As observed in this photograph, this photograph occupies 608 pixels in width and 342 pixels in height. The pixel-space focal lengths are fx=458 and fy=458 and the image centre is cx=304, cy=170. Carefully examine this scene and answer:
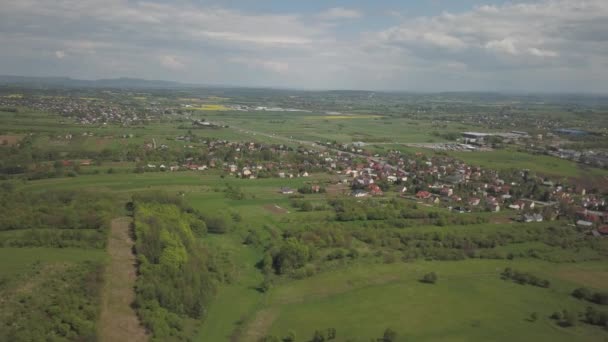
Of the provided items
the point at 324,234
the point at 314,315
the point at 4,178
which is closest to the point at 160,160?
the point at 4,178

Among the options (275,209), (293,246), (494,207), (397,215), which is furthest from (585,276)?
(275,209)

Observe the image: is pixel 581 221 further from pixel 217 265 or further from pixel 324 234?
pixel 217 265

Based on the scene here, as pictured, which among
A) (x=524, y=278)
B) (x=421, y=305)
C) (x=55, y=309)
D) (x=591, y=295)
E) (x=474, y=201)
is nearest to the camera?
(x=55, y=309)

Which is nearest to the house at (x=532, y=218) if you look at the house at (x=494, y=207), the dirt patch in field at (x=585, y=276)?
the house at (x=494, y=207)

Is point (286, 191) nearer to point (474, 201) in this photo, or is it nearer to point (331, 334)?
point (474, 201)

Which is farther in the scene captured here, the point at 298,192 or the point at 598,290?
the point at 298,192

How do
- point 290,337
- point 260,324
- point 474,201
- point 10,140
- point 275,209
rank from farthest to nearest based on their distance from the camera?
point 10,140 → point 474,201 → point 275,209 → point 260,324 → point 290,337

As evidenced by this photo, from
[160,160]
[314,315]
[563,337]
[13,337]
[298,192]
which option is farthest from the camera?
[160,160]
